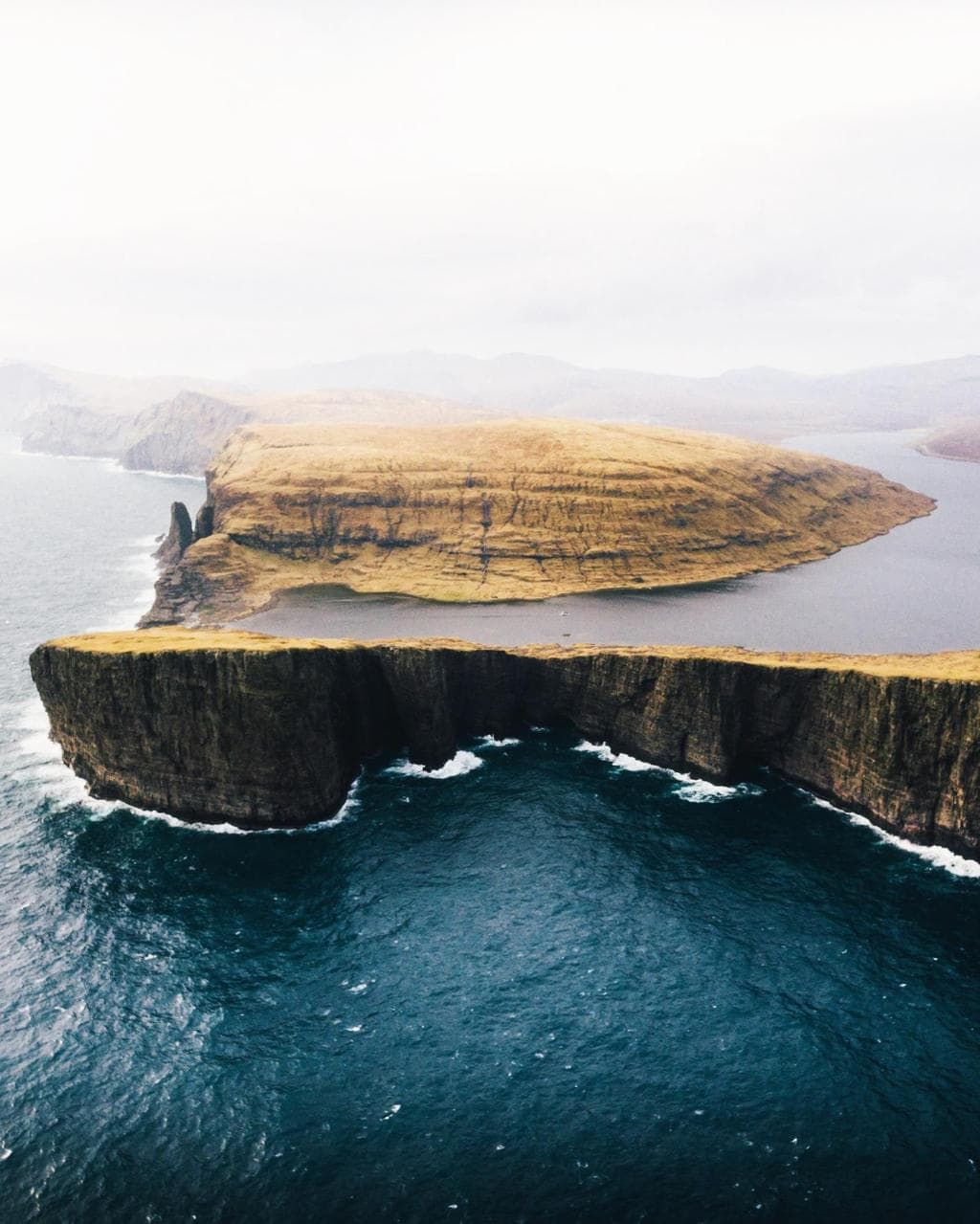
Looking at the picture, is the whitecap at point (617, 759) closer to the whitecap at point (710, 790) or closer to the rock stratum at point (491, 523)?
the whitecap at point (710, 790)

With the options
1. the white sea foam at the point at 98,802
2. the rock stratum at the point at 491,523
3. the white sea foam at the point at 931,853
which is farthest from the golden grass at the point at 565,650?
the rock stratum at the point at 491,523

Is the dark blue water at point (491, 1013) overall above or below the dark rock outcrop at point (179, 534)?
below

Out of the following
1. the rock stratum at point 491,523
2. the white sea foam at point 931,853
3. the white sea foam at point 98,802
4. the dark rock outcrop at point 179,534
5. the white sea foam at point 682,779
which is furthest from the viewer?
the dark rock outcrop at point 179,534

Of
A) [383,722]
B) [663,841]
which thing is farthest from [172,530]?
[663,841]

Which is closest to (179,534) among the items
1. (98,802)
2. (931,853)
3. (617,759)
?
(98,802)

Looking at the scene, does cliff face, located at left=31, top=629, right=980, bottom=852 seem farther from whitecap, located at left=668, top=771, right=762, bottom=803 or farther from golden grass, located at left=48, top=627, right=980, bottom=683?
whitecap, located at left=668, top=771, right=762, bottom=803

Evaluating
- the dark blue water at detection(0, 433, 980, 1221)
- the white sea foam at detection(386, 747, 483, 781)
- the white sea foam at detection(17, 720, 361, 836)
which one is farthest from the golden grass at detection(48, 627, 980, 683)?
the white sea foam at detection(17, 720, 361, 836)
